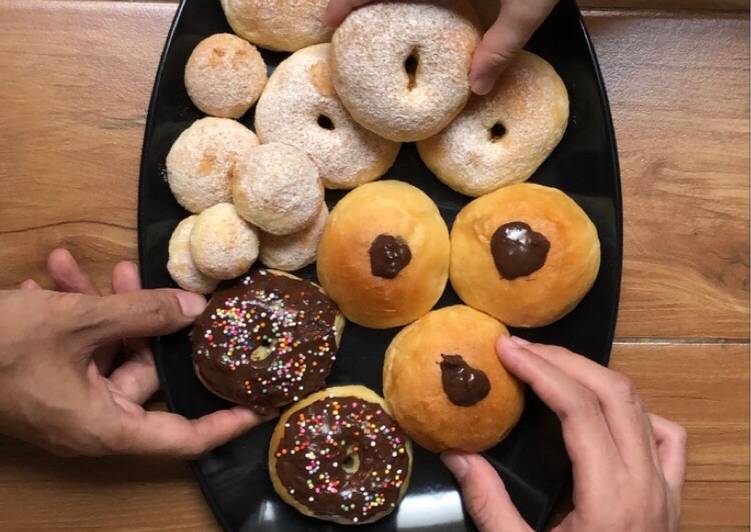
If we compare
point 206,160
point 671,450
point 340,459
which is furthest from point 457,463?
point 206,160

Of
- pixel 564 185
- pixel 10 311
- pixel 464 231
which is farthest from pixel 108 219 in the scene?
pixel 564 185

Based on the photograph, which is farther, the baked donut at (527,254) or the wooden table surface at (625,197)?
the wooden table surface at (625,197)

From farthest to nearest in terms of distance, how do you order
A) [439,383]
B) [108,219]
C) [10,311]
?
1. [108,219]
2. [439,383]
3. [10,311]

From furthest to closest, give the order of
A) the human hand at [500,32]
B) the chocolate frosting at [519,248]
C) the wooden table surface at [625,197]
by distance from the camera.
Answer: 1. the wooden table surface at [625,197]
2. the chocolate frosting at [519,248]
3. the human hand at [500,32]

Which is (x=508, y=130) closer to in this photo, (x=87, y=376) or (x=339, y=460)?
(x=339, y=460)


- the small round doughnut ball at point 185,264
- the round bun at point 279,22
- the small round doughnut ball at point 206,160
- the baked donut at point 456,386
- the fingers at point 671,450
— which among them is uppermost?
the round bun at point 279,22

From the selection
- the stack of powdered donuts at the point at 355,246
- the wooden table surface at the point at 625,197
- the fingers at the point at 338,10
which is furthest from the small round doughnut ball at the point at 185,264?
the fingers at the point at 338,10

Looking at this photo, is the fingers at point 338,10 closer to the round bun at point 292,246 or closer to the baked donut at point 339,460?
the round bun at point 292,246

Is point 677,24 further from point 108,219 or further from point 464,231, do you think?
point 108,219

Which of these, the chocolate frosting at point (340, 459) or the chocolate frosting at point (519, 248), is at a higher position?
the chocolate frosting at point (519, 248)
